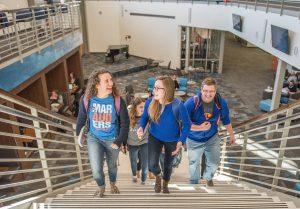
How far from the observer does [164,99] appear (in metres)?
3.22

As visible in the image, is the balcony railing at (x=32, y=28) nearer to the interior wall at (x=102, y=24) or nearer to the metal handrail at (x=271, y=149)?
the metal handrail at (x=271, y=149)

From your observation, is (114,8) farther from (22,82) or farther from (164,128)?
(164,128)

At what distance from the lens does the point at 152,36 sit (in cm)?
1998

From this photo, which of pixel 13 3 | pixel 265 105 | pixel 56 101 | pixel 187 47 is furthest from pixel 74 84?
pixel 265 105

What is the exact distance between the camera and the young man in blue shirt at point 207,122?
12.1 ft

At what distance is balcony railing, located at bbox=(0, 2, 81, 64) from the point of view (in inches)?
295

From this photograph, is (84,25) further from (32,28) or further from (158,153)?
(158,153)

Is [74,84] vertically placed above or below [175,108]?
below

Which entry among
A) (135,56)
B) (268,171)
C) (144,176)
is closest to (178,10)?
(135,56)

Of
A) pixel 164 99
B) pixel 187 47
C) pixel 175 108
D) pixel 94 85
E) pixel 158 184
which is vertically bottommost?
pixel 187 47

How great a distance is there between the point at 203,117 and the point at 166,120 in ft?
2.29

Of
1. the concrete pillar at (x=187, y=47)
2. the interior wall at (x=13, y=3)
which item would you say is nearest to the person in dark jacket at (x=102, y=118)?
the interior wall at (x=13, y=3)

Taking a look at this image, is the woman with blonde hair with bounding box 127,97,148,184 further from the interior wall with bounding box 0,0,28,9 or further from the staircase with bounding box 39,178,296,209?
the interior wall with bounding box 0,0,28,9

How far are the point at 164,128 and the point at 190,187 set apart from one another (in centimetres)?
113
